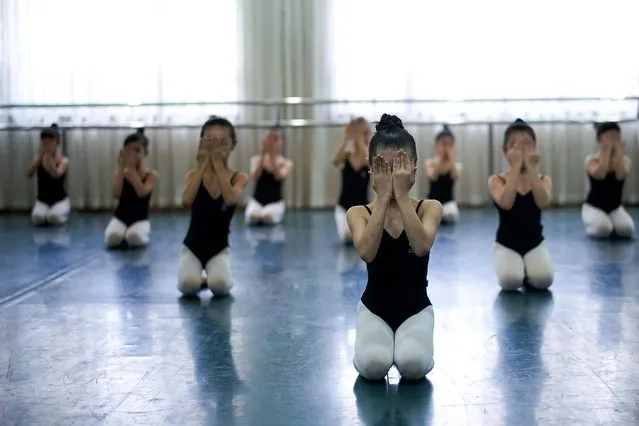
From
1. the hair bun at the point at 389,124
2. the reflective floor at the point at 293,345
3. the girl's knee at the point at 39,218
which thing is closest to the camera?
the reflective floor at the point at 293,345

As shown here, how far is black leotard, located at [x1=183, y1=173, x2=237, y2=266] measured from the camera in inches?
193

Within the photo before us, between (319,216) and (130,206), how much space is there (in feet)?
7.85

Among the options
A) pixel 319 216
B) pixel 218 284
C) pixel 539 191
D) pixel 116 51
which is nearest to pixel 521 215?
pixel 539 191

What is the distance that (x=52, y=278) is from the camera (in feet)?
17.8

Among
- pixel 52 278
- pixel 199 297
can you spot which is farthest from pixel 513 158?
pixel 52 278

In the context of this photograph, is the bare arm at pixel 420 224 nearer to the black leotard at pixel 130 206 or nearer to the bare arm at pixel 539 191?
the bare arm at pixel 539 191

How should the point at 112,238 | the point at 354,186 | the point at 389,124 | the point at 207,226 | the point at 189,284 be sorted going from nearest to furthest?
the point at 389,124
the point at 189,284
the point at 207,226
the point at 112,238
the point at 354,186

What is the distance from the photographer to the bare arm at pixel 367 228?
3.20 metres

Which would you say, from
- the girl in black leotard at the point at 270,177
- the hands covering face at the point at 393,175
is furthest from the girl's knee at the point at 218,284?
the girl in black leotard at the point at 270,177

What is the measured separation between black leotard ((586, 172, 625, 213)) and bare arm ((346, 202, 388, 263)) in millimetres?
4037

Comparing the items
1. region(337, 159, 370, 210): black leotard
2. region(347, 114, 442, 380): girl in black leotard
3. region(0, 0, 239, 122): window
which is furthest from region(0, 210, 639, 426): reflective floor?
region(0, 0, 239, 122): window

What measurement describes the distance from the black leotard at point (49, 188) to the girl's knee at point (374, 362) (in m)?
5.66

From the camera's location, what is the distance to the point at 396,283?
3.35m

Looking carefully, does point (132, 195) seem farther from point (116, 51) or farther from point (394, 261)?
point (394, 261)
